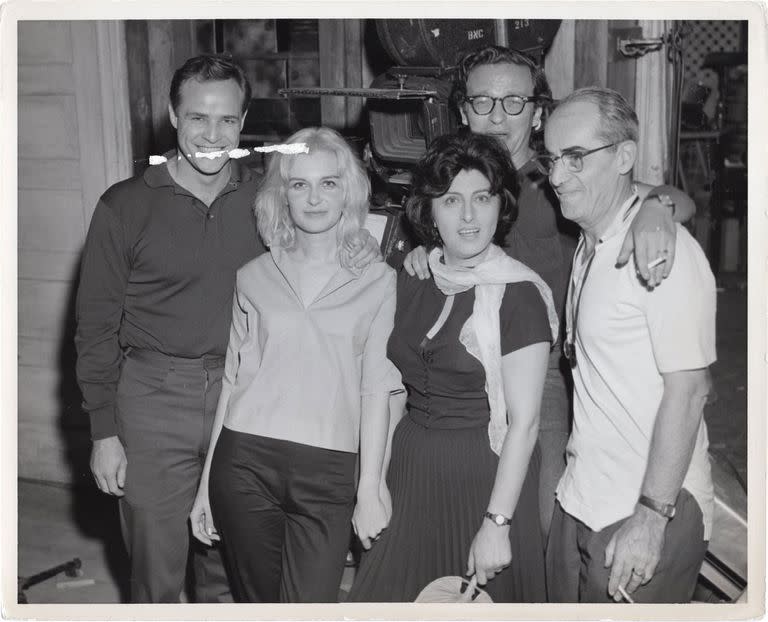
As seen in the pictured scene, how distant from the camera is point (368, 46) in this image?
151 inches

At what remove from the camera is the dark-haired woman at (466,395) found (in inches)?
82.0

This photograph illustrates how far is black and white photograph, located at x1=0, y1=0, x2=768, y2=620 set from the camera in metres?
2.00

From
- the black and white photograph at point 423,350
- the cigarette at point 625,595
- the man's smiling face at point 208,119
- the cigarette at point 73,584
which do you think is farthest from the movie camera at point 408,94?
the cigarette at point 73,584

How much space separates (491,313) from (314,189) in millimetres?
540

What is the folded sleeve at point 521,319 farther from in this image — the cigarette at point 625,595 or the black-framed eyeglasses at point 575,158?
the cigarette at point 625,595

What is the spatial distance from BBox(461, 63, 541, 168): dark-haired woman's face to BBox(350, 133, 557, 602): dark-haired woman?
0.30m

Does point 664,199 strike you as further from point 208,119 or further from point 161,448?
point 161,448

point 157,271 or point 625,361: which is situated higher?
point 157,271

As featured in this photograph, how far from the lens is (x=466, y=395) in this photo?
2.16 m

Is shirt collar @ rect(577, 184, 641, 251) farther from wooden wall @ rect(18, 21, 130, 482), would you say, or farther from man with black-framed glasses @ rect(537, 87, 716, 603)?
wooden wall @ rect(18, 21, 130, 482)

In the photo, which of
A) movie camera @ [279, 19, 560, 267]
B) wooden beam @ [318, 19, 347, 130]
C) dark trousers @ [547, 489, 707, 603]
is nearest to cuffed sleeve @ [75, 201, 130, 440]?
movie camera @ [279, 19, 560, 267]

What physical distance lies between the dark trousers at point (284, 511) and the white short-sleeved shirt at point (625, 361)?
0.58 m

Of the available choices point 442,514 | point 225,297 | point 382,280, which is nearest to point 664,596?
point 442,514

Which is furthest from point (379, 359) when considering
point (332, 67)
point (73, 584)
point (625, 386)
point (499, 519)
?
point (332, 67)
